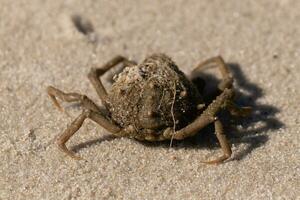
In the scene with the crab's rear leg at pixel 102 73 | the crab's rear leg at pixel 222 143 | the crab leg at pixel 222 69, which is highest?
the crab's rear leg at pixel 102 73

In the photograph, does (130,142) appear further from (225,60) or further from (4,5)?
(4,5)

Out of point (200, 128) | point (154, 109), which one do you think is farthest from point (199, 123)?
point (154, 109)

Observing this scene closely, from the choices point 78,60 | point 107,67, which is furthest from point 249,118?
point 78,60

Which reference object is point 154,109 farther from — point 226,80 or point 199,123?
point 226,80

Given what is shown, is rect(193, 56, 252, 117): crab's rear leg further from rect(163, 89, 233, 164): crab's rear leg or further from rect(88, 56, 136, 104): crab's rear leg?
rect(88, 56, 136, 104): crab's rear leg

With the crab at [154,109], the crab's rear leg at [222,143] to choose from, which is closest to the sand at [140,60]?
the crab's rear leg at [222,143]

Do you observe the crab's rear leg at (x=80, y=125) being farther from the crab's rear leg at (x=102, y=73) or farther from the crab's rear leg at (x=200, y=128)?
the crab's rear leg at (x=200, y=128)
